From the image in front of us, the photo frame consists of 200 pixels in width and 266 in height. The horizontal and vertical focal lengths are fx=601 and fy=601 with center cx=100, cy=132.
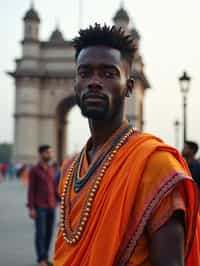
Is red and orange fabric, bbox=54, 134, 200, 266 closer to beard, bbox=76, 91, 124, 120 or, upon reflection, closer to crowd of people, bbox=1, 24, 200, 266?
crowd of people, bbox=1, 24, 200, 266

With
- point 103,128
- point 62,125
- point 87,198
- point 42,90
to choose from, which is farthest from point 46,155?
point 62,125

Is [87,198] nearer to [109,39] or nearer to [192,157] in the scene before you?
[109,39]

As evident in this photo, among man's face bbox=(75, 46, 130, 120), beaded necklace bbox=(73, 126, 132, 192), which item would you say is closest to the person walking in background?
beaded necklace bbox=(73, 126, 132, 192)

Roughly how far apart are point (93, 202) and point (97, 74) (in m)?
0.50

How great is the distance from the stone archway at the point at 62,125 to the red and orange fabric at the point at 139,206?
144 feet

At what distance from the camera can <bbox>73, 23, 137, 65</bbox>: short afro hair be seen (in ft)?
7.97

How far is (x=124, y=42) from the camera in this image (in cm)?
246

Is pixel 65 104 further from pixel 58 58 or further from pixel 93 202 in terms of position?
pixel 93 202

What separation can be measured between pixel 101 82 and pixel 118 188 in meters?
0.44

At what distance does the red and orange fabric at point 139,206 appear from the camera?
2062mm

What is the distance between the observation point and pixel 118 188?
2125mm

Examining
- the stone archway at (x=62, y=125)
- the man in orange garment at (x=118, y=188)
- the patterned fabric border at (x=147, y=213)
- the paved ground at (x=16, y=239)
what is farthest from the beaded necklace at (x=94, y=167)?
the stone archway at (x=62, y=125)

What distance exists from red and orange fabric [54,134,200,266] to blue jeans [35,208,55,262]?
6.59m

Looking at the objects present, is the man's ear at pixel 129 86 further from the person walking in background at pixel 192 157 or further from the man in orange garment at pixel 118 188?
the person walking in background at pixel 192 157
